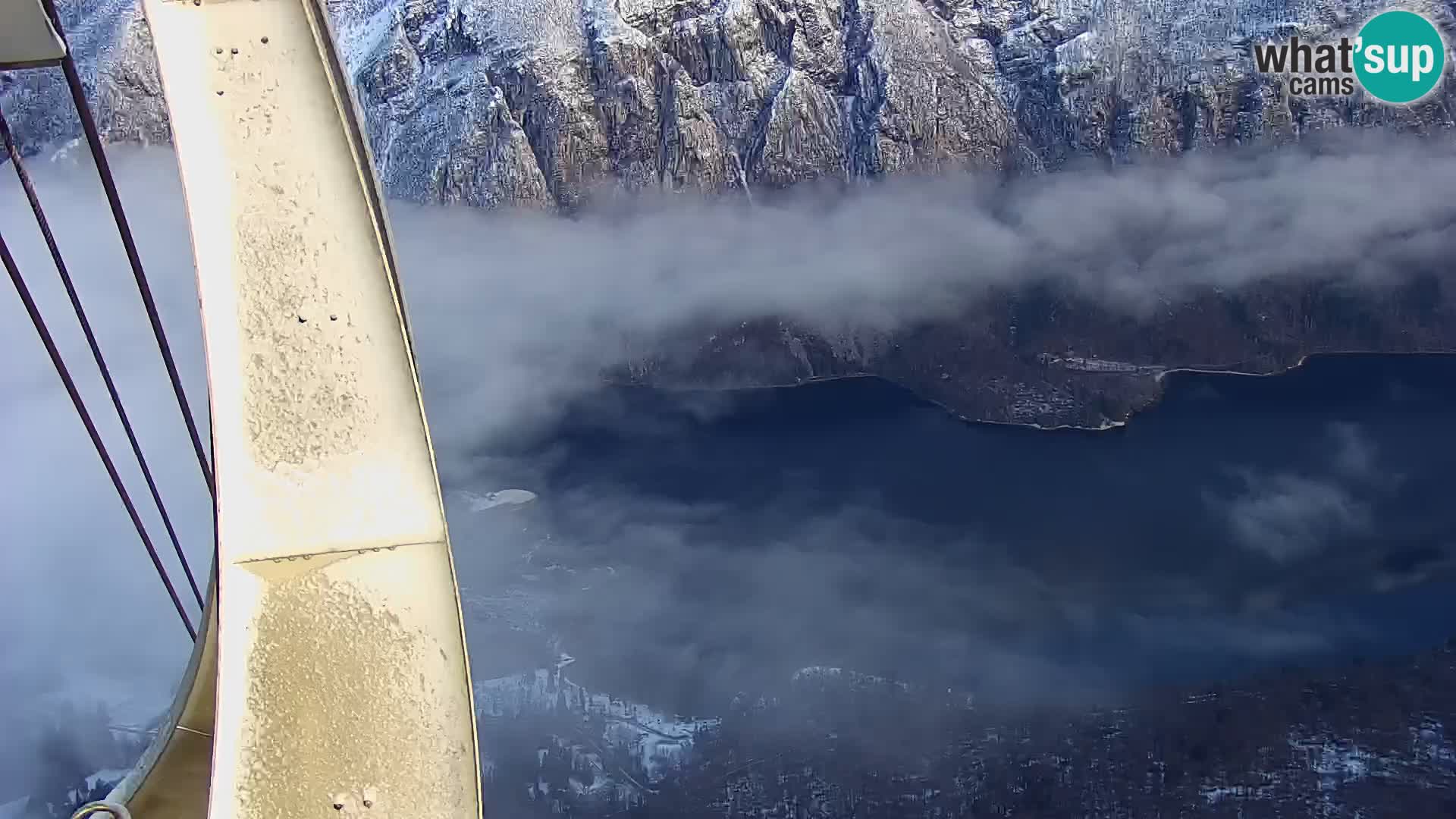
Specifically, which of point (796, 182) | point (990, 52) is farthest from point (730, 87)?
point (990, 52)

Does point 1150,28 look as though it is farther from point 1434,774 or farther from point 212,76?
point 212,76

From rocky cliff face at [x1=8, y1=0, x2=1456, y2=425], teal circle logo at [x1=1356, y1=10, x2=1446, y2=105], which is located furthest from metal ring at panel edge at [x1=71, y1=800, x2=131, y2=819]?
rocky cliff face at [x1=8, y1=0, x2=1456, y2=425]

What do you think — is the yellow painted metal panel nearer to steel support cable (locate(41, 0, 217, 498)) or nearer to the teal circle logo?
steel support cable (locate(41, 0, 217, 498))

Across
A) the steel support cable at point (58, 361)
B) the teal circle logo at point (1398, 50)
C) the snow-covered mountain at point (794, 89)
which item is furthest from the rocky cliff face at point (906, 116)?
the steel support cable at point (58, 361)

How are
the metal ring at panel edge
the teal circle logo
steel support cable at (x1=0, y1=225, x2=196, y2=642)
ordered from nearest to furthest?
steel support cable at (x1=0, y1=225, x2=196, y2=642) → the metal ring at panel edge → the teal circle logo

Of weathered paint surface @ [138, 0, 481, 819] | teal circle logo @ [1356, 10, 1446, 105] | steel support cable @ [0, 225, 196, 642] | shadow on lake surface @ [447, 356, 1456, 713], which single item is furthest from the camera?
shadow on lake surface @ [447, 356, 1456, 713]

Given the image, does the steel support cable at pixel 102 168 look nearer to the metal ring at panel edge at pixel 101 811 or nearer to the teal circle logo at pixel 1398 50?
the metal ring at panel edge at pixel 101 811

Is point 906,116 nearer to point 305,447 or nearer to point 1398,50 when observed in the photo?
point 1398,50
